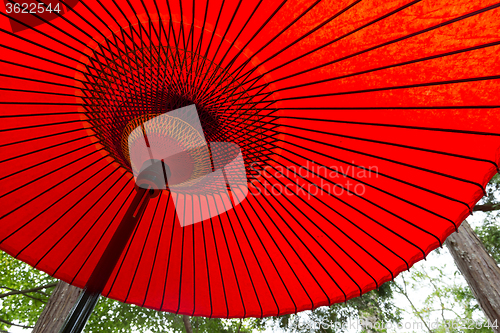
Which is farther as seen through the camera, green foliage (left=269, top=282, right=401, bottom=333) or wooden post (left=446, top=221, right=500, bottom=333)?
green foliage (left=269, top=282, right=401, bottom=333)

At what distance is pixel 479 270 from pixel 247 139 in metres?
4.67

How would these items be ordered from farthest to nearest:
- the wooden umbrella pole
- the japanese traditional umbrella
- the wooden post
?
the wooden post, the japanese traditional umbrella, the wooden umbrella pole

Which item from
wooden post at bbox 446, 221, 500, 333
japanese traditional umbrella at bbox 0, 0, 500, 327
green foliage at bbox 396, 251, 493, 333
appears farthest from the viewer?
green foliage at bbox 396, 251, 493, 333

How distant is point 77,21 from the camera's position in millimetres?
1268

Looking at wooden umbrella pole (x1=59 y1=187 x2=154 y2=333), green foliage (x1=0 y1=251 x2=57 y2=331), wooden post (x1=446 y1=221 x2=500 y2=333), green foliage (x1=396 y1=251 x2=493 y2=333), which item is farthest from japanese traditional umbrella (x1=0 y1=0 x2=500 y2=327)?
green foliage (x1=396 y1=251 x2=493 y2=333)

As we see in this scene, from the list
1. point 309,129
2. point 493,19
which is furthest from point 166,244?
point 493,19

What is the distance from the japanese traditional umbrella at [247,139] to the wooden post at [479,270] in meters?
3.91

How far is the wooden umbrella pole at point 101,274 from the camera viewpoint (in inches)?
38.7

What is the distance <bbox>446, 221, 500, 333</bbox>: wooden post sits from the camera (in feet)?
13.4

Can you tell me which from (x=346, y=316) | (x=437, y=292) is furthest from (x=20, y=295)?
(x=437, y=292)

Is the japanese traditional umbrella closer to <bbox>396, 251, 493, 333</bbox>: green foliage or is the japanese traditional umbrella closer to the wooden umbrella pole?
the wooden umbrella pole

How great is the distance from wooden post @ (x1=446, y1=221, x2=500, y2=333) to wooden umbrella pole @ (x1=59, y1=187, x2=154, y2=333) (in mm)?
4886

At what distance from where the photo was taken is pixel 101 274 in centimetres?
106

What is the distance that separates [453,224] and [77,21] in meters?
1.77
